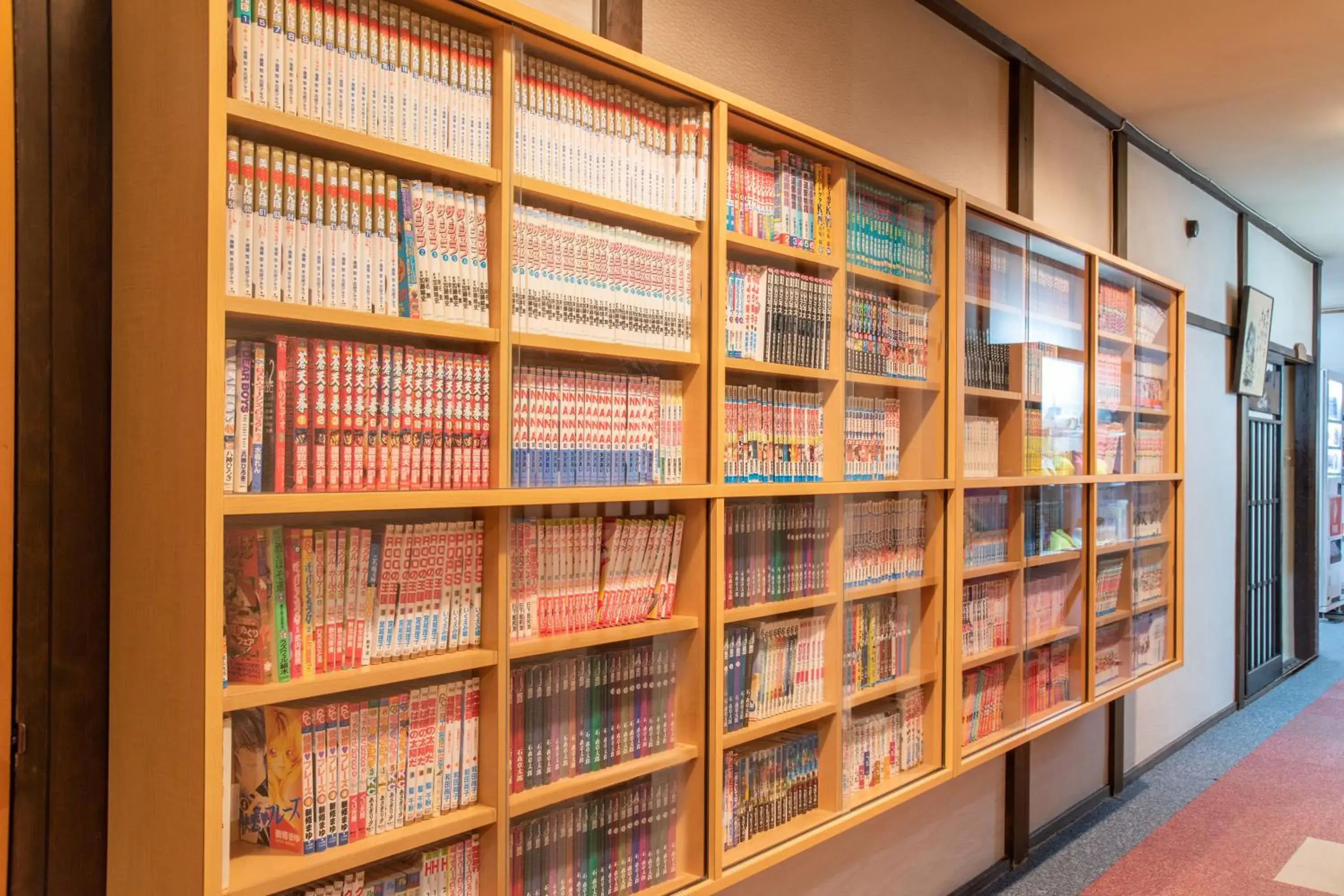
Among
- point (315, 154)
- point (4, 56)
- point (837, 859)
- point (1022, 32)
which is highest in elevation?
point (1022, 32)

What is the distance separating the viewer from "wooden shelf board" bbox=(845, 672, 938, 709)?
8.10ft

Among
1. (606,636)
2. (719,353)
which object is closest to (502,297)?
(719,353)

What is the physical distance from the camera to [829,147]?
7.53 ft

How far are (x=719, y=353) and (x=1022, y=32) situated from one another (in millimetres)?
2329

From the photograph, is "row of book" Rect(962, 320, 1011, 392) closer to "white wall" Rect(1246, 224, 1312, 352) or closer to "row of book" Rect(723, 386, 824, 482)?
"row of book" Rect(723, 386, 824, 482)

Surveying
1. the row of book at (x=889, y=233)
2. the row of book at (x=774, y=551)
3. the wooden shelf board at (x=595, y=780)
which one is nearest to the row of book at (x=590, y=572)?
the row of book at (x=774, y=551)

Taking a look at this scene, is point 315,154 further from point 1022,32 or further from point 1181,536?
point 1181,536

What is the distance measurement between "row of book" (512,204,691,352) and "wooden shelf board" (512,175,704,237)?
0.02 m

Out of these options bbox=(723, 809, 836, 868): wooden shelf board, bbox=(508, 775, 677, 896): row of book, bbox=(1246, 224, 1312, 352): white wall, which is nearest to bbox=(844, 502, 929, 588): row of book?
bbox=(723, 809, 836, 868): wooden shelf board

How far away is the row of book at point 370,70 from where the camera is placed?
4.41 feet

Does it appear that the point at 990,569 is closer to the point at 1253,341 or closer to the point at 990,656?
the point at 990,656

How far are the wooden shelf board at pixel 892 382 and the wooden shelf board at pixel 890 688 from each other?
2.60 ft

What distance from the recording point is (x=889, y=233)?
8.49 ft


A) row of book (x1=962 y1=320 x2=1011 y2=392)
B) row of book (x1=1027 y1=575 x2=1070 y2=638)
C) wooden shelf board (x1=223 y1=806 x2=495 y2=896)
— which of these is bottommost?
wooden shelf board (x1=223 y1=806 x2=495 y2=896)
